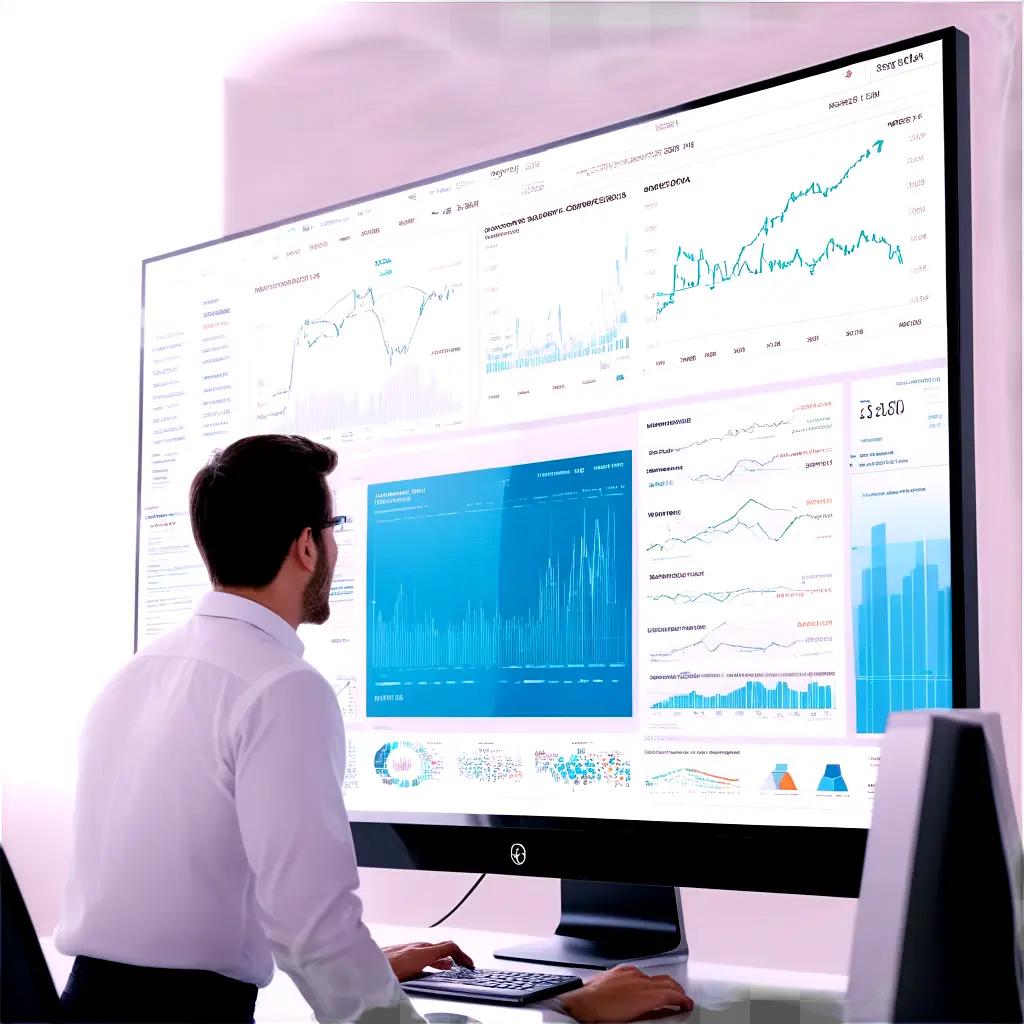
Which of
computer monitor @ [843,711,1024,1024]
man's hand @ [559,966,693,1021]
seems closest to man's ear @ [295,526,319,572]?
man's hand @ [559,966,693,1021]

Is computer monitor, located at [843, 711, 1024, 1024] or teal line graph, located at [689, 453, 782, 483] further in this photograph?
teal line graph, located at [689, 453, 782, 483]

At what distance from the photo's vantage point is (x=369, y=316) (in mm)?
1951

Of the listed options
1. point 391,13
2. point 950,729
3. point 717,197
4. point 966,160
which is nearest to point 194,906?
point 950,729

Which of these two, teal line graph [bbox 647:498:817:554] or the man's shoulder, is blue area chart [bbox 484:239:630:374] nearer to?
teal line graph [bbox 647:498:817:554]

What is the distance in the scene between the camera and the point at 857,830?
4.56ft

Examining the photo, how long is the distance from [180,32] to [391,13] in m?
0.58

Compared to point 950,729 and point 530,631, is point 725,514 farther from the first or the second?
point 950,729

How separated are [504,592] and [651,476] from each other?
0.26 m

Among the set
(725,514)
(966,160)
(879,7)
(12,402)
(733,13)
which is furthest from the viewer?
(12,402)

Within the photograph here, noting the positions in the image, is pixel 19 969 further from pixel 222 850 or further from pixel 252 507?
pixel 252 507

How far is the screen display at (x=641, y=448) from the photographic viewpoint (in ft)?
4.68

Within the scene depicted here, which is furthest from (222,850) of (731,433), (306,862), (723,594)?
(731,433)

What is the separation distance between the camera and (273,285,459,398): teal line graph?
1892 mm

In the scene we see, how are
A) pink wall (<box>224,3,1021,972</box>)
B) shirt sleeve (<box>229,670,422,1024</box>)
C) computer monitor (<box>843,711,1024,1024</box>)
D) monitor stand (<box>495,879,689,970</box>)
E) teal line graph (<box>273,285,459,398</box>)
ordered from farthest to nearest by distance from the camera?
1. teal line graph (<box>273,285,459,398</box>)
2. pink wall (<box>224,3,1021,972</box>)
3. monitor stand (<box>495,879,689,970</box>)
4. shirt sleeve (<box>229,670,422,1024</box>)
5. computer monitor (<box>843,711,1024,1024</box>)
